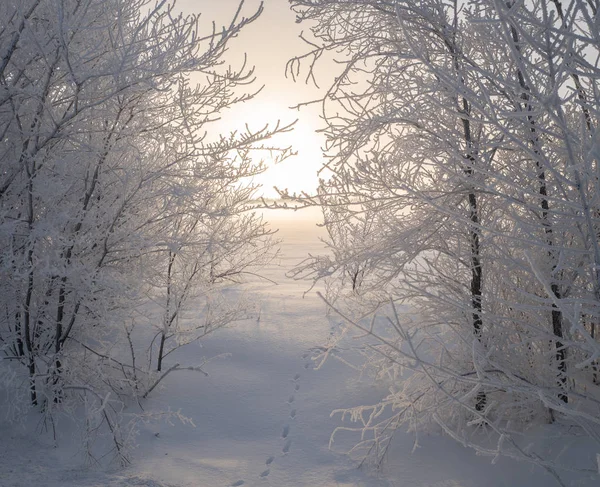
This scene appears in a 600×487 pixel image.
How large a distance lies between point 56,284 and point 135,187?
4.44 ft

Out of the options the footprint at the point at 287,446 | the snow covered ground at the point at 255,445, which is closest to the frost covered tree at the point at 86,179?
the snow covered ground at the point at 255,445

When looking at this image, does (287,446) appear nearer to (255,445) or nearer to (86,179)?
(255,445)

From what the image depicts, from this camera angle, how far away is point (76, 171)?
4379 mm

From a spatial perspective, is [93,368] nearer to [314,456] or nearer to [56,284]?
[56,284]

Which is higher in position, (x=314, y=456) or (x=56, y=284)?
(x=56, y=284)

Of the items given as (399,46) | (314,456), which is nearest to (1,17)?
(399,46)

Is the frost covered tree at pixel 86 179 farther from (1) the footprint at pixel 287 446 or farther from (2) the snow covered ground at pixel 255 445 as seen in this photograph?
(1) the footprint at pixel 287 446

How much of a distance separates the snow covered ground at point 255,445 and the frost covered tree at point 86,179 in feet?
1.43

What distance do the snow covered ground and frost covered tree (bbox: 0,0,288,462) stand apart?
44 centimetres

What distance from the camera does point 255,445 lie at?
13.6 feet

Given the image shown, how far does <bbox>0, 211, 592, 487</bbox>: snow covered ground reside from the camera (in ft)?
11.4

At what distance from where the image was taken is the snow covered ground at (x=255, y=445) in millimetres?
3465

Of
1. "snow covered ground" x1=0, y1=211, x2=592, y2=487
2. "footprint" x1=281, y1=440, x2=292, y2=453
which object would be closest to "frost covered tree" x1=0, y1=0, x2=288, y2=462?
"snow covered ground" x1=0, y1=211, x2=592, y2=487

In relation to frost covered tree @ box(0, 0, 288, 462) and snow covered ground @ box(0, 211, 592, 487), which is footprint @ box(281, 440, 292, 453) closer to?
snow covered ground @ box(0, 211, 592, 487)
